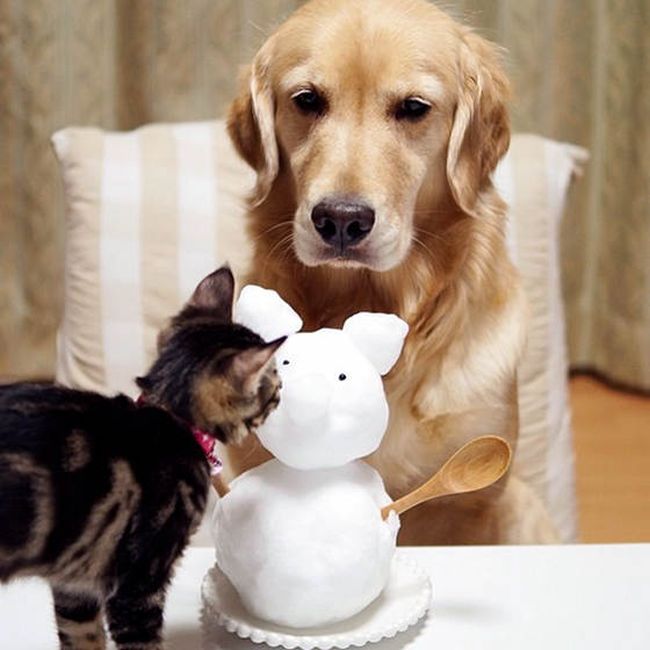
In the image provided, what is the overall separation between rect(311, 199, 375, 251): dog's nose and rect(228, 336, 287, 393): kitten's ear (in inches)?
18.2

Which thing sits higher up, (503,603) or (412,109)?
(412,109)

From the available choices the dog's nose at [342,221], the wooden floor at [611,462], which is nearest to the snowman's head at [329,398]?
the dog's nose at [342,221]

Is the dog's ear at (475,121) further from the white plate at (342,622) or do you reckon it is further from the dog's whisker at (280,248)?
the white plate at (342,622)

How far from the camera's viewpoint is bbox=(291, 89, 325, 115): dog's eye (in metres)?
1.36

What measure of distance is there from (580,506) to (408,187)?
1.16 m

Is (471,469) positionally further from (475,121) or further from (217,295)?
(475,121)

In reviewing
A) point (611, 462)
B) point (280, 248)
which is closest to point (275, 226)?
point (280, 248)

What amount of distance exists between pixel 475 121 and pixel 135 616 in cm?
84

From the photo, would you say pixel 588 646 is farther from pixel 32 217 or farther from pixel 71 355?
pixel 32 217

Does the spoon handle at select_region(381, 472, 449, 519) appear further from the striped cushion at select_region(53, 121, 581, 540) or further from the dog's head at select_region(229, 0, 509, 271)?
the striped cushion at select_region(53, 121, 581, 540)

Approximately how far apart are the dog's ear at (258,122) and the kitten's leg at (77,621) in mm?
718

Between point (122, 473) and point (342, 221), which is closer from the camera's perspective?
point (122, 473)

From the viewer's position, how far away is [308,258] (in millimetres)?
1308

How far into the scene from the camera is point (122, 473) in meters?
0.76
